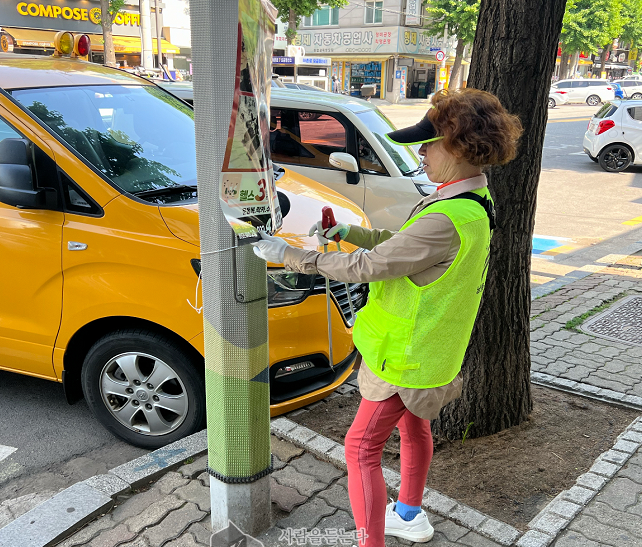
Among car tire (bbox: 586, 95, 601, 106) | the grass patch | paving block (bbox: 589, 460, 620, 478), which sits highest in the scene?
paving block (bbox: 589, 460, 620, 478)

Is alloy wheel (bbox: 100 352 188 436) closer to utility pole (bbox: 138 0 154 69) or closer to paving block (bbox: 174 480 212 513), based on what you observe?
paving block (bbox: 174 480 212 513)

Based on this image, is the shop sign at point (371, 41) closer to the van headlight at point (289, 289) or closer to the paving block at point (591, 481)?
the van headlight at point (289, 289)

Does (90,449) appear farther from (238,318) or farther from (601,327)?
(601,327)

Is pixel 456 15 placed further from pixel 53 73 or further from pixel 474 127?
pixel 474 127

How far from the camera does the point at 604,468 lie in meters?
3.19

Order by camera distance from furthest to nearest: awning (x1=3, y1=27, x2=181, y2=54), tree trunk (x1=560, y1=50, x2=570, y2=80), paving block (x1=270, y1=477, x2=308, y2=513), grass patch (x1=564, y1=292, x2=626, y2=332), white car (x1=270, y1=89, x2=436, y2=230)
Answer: tree trunk (x1=560, y1=50, x2=570, y2=80) < awning (x1=3, y1=27, x2=181, y2=54) < white car (x1=270, y1=89, x2=436, y2=230) < grass patch (x1=564, y1=292, x2=626, y2=332) < paving block (x1=270, y1=477, x2=308, y2=513)

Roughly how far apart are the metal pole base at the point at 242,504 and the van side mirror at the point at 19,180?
1.76m

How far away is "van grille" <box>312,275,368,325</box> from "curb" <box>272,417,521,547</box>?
0.67 meters

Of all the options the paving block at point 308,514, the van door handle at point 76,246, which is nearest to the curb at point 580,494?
the paving block at point 308,514

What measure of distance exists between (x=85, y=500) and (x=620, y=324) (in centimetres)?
451

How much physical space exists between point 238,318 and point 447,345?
2.56 ft

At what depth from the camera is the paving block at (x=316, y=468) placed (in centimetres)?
311

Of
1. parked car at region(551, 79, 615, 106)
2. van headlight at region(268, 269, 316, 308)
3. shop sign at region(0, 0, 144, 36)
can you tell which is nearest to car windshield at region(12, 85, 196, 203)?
van headlight at region(268, 269, 316, 308)

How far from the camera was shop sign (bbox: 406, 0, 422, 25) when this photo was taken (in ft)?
145
